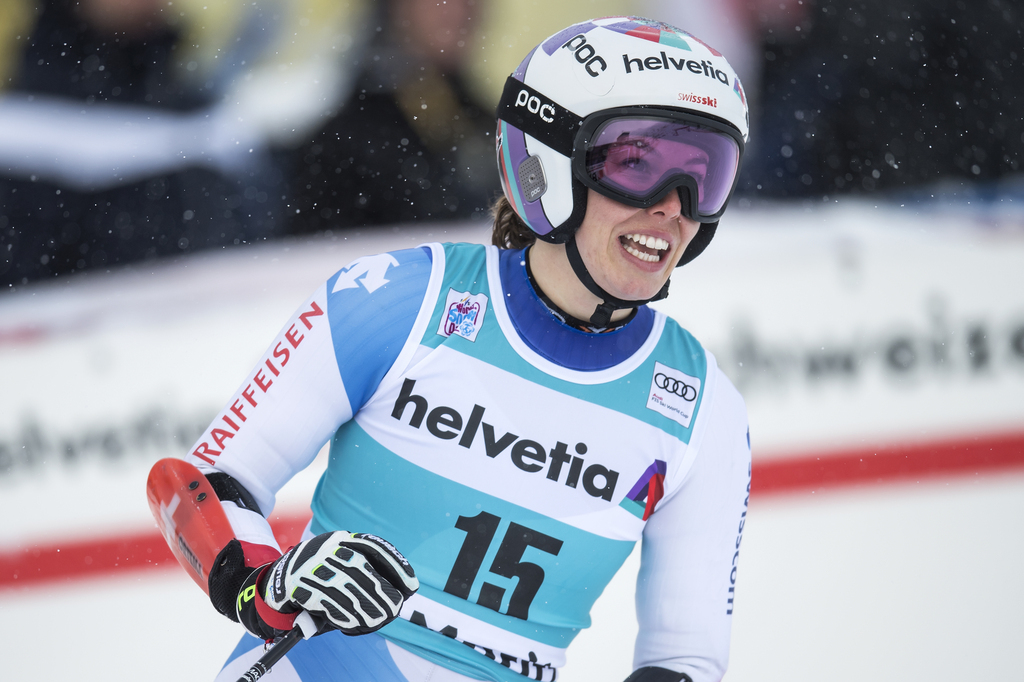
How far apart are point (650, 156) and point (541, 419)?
52 centimetres

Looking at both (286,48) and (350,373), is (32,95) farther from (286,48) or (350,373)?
(350,373)

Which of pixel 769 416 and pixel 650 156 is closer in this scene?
pixel 650 156

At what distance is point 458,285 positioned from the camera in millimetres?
1768

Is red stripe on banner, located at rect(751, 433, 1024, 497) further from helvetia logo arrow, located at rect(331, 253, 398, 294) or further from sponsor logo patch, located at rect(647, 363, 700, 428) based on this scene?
helvetia logo arrow, located at rect(331, 253, 398, 294)

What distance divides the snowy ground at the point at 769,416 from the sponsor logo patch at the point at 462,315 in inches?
81.3

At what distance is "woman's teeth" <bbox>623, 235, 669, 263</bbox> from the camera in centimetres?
171

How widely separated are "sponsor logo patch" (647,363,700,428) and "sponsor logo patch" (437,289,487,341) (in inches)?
13.9

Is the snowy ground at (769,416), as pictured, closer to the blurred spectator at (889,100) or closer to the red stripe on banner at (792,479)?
the red stripe on banner at (792,479)

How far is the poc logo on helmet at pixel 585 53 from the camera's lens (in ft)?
5.71

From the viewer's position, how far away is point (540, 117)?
177cm

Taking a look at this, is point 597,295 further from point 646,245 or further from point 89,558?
point 89,558

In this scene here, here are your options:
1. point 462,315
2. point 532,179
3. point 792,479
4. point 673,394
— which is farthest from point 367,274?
point 792,479

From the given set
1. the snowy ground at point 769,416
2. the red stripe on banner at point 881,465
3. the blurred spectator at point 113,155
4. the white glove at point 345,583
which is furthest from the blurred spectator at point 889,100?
Answer: the white glove at point 345,583

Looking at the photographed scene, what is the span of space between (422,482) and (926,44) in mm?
4029
